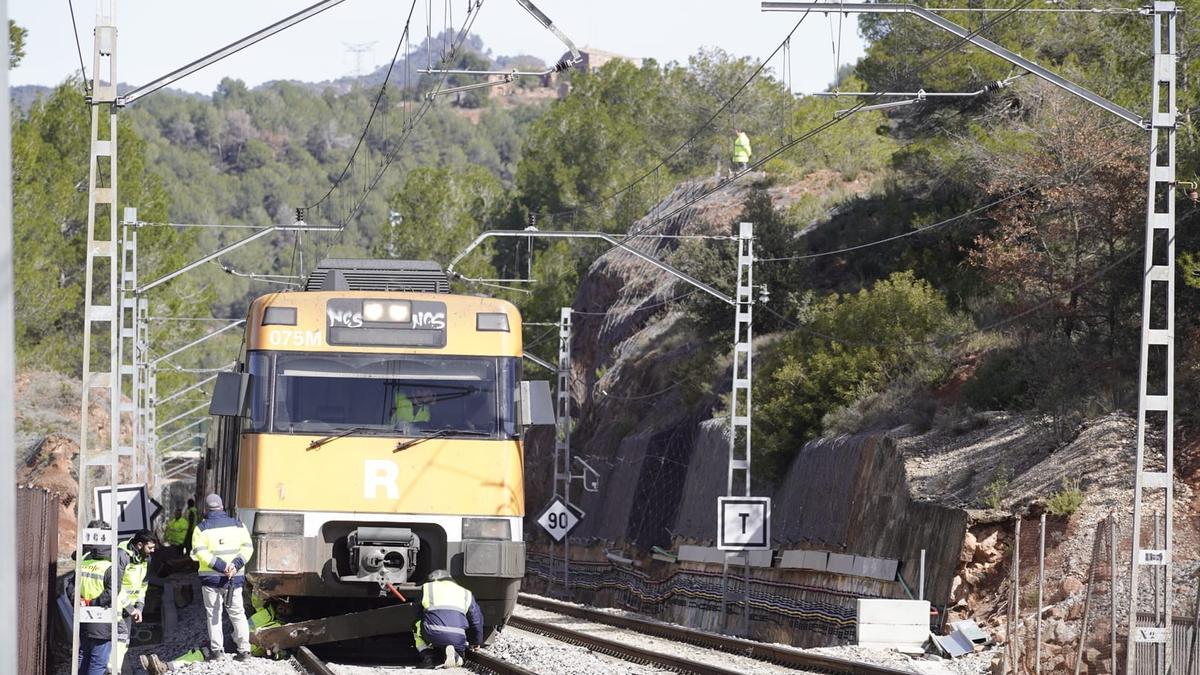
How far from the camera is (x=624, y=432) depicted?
59.2 metres

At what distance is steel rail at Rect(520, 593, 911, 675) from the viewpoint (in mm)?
17484

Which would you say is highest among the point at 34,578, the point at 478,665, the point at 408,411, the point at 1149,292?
the point at 1149,292

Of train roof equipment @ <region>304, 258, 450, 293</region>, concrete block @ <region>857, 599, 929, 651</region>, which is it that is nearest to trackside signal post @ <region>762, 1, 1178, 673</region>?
concrete block @ <region>857, 599, 929, 651</region>

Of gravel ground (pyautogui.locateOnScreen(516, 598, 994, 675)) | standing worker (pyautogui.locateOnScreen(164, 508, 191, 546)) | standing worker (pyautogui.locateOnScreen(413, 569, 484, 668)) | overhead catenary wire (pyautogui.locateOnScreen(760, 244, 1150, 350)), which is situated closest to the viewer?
standing worker (pyautogui.locateOnScreen(413, 569, 484, 668))

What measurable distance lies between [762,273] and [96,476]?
26595 millimetres

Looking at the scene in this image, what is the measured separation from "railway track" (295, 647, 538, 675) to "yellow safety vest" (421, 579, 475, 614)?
583 millimetres

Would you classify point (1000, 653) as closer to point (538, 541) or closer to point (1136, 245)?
point (1136, 245)

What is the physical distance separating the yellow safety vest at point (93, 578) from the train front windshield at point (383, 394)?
202 cm

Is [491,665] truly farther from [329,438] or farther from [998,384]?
[998,384]

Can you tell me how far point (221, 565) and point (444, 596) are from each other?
7.26ft

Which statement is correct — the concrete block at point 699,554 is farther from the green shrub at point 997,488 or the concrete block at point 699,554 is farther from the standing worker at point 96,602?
the standing worker at point 96,602

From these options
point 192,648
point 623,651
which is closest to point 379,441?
point 192,648

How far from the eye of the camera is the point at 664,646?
74.2ft

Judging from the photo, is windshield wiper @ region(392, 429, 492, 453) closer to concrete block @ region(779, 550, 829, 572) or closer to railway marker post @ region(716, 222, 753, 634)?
railway marker post @ region(716, 222, 753, 634)
